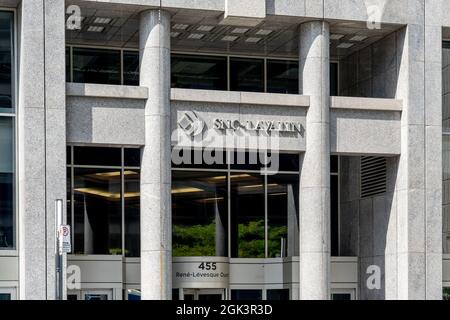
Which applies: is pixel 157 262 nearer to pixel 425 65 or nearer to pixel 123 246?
pixel 123 246

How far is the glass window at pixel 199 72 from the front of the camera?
26.8m

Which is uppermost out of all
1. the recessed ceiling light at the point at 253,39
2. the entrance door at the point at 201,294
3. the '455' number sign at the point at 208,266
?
the recessed ceiling light at the point at 253,39

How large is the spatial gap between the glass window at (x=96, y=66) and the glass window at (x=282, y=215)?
19.6 feet

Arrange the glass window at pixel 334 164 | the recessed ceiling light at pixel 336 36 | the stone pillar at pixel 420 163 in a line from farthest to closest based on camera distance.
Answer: the glass window at pixel 334 164
the recessed ceiling light at pixel 336 36
the stone pillar at pixel 420 163

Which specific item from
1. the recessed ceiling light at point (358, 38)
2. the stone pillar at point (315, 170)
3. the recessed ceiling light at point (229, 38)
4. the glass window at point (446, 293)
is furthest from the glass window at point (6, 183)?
the glass window at point (446, 293)

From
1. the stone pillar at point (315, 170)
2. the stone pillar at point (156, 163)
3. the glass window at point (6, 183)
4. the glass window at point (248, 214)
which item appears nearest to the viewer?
the glass window at point (6, 183)

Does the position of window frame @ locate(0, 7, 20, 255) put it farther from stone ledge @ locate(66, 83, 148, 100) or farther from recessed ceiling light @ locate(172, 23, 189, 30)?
recessed ceiling light @ locate(172, 23, 189, 30)

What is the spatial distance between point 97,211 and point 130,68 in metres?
4.51

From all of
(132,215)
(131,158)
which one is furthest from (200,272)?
(131,158)

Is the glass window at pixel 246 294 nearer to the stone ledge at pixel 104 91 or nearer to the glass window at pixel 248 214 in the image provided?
the glass window at pixel 248 214

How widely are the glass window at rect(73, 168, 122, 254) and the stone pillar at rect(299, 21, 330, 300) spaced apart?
5885 millimetres

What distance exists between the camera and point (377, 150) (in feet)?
81.0

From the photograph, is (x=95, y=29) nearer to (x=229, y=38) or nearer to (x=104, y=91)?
(x=104, y=91)

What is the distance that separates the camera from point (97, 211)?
26.0 meters
